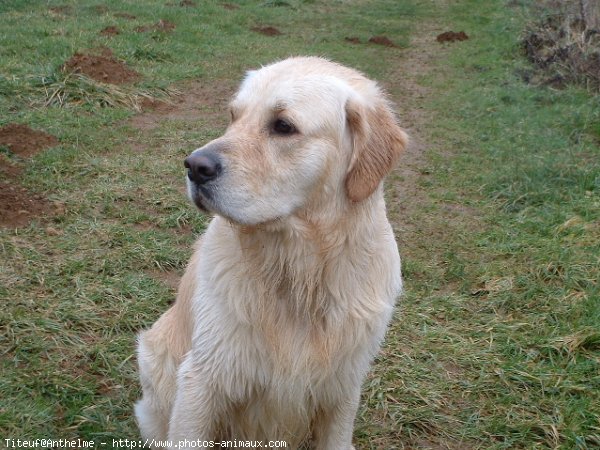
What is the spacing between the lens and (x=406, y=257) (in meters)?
4.71

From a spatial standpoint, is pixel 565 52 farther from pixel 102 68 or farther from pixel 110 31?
pixel 110 31

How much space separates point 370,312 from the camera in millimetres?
2344

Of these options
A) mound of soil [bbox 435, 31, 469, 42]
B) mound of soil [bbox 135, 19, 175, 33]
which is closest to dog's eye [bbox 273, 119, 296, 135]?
mound of soil [bbox 135, 19, 175, 33]

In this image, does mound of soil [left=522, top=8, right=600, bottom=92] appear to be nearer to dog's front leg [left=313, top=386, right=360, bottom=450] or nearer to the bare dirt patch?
dog's front leg [left=313, top=386, right=360, bottom=450]

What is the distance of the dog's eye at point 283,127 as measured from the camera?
2.19 meters

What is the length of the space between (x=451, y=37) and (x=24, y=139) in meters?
9.09

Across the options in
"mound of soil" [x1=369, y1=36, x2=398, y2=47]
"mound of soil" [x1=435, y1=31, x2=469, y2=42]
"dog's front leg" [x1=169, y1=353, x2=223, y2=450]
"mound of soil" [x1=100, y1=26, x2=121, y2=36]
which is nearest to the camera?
"dog's front leg" [x1=169, y1=353, x2=223, y2=450]

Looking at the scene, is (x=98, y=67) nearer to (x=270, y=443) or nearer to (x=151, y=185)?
(x=151, y=185)

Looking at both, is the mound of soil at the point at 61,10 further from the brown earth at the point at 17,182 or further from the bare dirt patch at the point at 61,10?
the brown earth at the point at 17,182

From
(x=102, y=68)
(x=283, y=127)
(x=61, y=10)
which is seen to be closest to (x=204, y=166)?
(x=283, y=127)

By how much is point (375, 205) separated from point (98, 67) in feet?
20.1

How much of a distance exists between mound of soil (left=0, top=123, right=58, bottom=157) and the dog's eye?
3.85 m

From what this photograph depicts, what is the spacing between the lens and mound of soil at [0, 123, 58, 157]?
5445 mm

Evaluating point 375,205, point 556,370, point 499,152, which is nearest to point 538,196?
point 499,152
